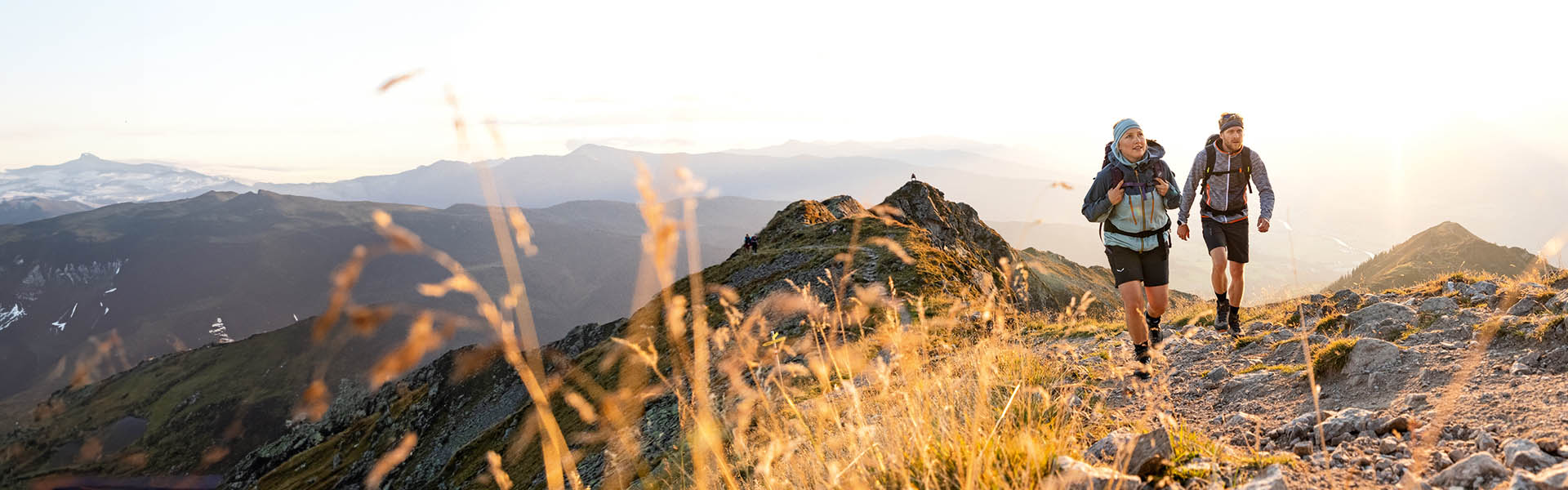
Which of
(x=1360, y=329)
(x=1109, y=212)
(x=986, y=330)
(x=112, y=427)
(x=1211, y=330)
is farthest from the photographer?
(x=112, y=427)

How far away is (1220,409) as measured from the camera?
5.43 meters

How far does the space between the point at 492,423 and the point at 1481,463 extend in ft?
123

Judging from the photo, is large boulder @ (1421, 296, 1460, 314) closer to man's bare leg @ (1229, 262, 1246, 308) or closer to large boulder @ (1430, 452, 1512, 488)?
man's bare leg @ (1229, 262, 1246, 308)

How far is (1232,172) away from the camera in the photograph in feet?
26.9

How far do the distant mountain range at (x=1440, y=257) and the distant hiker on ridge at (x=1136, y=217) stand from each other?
165 ft

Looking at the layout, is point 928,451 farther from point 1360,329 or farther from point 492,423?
point 492,423

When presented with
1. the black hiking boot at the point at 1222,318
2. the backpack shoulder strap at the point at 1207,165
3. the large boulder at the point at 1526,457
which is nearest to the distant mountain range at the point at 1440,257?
the black hiking boot at the point at 1222,318

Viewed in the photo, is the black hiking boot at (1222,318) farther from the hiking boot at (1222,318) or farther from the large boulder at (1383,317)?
the large boulder at (1383,317)

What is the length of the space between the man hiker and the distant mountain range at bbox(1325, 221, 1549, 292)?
47.5m

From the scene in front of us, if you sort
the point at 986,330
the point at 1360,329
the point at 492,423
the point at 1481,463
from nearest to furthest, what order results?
the point at 1481,463
the point at 1360,329
the point at 986,330
the point at 492,423

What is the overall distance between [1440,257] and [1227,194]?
6434 centimetres

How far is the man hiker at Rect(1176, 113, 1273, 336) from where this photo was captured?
8.12 meters

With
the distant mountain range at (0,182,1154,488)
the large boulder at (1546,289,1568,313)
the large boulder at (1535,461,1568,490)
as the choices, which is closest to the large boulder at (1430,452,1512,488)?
the large boulder at (1535,461,1568,490)

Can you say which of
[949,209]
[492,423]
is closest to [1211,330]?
[492,423]
